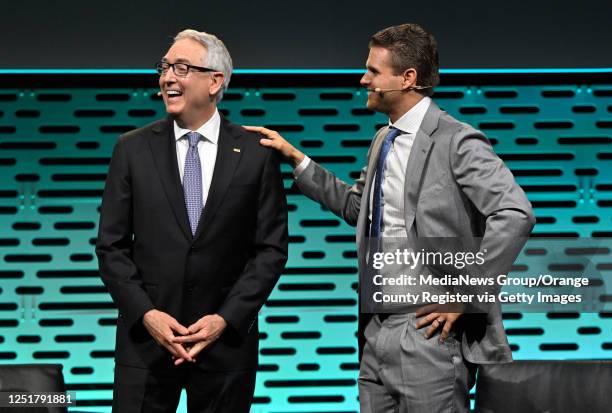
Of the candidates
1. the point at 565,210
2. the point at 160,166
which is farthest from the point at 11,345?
the point at 565,210

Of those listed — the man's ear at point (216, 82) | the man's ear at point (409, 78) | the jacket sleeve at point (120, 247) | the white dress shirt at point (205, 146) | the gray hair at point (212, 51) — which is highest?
the gray hair at point (212, 51)

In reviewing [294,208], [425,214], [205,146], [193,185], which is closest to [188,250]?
[193,185]

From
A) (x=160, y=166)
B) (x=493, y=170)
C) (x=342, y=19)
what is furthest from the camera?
(x=342, y=19)

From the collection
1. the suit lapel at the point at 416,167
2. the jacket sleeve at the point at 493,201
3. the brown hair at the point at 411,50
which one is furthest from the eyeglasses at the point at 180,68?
the jacket sleeve at the point at 493,201

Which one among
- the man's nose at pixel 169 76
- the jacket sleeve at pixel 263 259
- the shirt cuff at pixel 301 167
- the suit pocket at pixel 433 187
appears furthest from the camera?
the shirt cuff at pixel 301 167

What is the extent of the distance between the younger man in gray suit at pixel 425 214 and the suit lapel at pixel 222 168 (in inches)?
17.5

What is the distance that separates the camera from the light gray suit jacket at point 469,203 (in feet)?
9.29

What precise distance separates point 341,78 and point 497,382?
6.21 ft

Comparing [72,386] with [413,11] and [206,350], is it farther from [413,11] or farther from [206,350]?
[413,11]

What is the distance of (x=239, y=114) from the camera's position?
15.6ft

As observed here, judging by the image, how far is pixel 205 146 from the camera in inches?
127

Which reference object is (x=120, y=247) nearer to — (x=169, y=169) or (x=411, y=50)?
(x=169, y=169)

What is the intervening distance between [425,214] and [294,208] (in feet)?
6.42

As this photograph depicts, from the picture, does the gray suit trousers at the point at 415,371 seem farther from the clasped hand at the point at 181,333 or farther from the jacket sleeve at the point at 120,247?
the jacket sleeve at the point at 120,247
